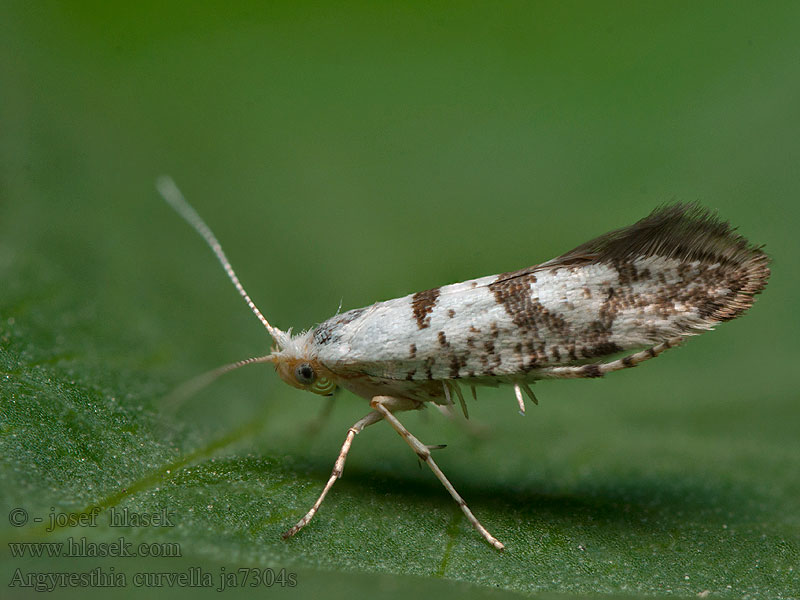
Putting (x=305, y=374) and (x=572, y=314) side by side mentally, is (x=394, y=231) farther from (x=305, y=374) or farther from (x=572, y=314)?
(x=572, y=314)

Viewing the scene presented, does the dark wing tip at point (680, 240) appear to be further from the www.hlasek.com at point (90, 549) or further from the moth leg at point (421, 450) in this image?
the www.hlasek.com at point (90, 549)

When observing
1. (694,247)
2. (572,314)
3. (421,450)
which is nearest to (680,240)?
(694,247)

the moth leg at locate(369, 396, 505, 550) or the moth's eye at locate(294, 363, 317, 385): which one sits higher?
the moth's eye at locate(294, 363, 317, 385)

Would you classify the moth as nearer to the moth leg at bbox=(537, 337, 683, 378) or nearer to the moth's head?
the moth leg at bbox=(537, 337, 683, 378)

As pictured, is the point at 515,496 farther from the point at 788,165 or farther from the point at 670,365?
the point at 788,165

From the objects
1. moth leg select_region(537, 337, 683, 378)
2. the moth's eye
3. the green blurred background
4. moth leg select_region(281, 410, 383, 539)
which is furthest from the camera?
the moth's eye

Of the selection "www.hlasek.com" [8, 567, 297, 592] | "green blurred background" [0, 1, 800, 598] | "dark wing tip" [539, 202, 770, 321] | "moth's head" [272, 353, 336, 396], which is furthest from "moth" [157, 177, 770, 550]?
"www.hlasek.com" [8, 567, 297, 592]
